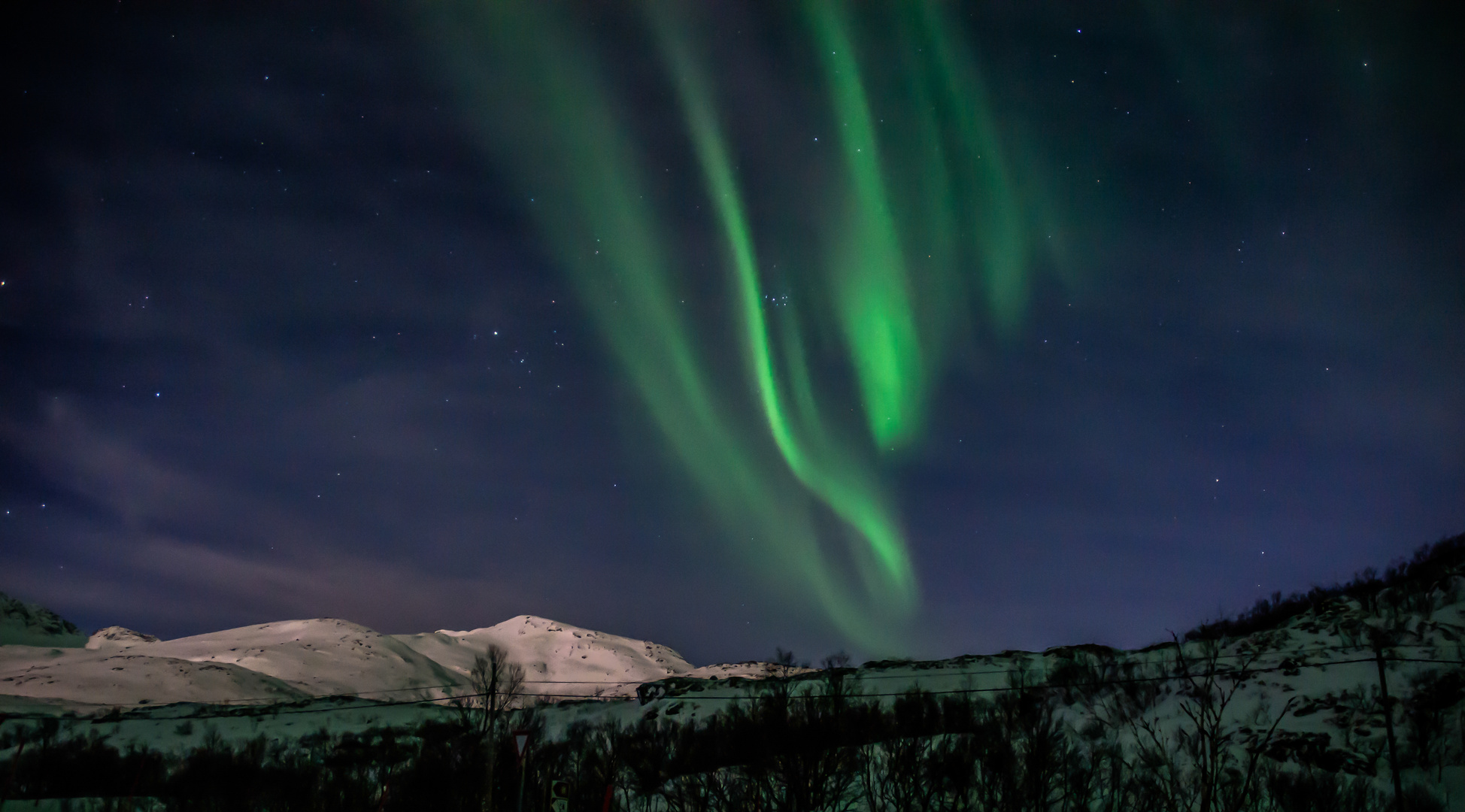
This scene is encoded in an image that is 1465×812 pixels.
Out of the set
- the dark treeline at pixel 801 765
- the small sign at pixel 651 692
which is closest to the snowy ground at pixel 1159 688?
the small sign at pixel 651 692

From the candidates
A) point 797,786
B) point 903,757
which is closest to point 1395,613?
point 903,757

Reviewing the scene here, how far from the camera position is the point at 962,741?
46.2 m

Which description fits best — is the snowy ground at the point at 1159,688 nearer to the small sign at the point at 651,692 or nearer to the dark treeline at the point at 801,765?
the small sign at the point at 651,692

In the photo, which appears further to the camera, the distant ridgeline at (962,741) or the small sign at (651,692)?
the small sign at (651,692)

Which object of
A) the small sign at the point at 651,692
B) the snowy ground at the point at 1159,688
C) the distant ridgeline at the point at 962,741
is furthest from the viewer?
the small sign at the point at 651,692

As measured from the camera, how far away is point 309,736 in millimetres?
79438

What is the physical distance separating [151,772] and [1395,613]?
8153cm

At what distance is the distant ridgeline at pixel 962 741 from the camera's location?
113ft

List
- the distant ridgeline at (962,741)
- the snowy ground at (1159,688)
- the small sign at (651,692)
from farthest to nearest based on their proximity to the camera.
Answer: the small sign at (651,692)
the snowy ground at (1159,688)
the distant ridgeline at (962,741)

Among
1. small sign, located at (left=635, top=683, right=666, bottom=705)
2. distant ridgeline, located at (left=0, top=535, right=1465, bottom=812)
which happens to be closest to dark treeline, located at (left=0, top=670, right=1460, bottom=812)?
distant ridgeline, located at (left=0, top=535, right=1465, bottom=812)

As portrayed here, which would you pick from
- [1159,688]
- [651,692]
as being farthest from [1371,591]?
[651,692]

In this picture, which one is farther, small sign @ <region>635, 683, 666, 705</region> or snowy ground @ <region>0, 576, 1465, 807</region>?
small sign @ <region>635, 683, 666, 705</region>

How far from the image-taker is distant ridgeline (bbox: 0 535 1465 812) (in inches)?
1353

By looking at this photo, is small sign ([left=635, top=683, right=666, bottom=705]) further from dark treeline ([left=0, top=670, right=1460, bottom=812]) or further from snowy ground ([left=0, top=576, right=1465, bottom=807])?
dark treeline ([left=0, top=670, right=1460, bottom=812])
